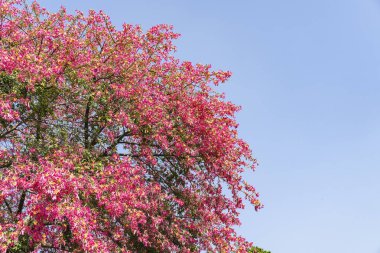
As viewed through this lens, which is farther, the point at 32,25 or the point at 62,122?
the point at 32,25

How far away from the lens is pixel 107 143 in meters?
16.2

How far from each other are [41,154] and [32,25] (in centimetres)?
520

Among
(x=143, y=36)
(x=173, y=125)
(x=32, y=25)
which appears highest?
(x=143, y=36)

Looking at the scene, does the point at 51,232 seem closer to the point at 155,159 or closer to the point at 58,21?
the point at 155,159

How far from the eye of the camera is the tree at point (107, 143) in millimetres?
12500

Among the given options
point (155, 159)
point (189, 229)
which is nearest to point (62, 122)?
point (155, 159)

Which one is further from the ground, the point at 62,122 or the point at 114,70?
the point at 114,70

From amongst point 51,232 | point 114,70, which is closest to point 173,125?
point 114,70

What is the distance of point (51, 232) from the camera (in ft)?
43.1

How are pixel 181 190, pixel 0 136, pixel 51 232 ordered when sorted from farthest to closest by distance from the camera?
pixel 181 190 < pixel 0 136 < pixel 51 232

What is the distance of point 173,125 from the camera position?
1627cm

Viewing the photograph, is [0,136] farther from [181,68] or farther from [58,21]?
[181,68]

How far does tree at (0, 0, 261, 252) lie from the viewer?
12.5 m

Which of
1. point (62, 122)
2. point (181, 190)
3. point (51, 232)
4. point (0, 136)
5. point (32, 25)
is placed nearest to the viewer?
point (51, 232)
